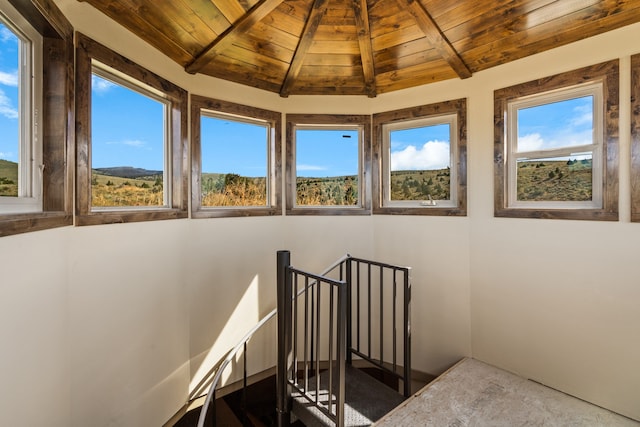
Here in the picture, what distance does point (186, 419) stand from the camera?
2451 mm

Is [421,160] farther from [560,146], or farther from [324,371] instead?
[324,371]

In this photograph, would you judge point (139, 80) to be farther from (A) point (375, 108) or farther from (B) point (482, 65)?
(B) point (482, 65)

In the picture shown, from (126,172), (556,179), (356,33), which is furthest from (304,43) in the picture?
(556,179)

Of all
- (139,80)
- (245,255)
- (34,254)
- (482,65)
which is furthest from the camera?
(245,255)

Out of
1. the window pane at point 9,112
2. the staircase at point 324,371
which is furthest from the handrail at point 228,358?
the window pane at point 9,112

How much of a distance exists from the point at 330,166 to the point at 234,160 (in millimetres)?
999

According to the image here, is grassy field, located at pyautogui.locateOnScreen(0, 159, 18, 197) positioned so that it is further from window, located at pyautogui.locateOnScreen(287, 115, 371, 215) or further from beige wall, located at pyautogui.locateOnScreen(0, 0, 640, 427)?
window, located at pyautogui.locateOnScreen(287, 115, 371, 215)

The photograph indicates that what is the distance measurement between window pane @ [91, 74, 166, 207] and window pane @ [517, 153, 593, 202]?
117 inches

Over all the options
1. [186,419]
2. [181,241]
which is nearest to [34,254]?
[181,241]

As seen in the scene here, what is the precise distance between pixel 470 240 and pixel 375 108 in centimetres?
162

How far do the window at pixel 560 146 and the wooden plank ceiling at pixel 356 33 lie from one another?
1.12 feet

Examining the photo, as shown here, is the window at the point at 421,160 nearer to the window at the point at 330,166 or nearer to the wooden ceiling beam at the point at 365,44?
the window at the point at 330,166

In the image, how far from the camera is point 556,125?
91.7 inches

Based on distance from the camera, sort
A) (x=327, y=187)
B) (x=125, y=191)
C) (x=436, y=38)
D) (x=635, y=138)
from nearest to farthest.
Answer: (x=635, y=138), (x=125, y=191), (x=436, y=38), (x=327, y=187)
